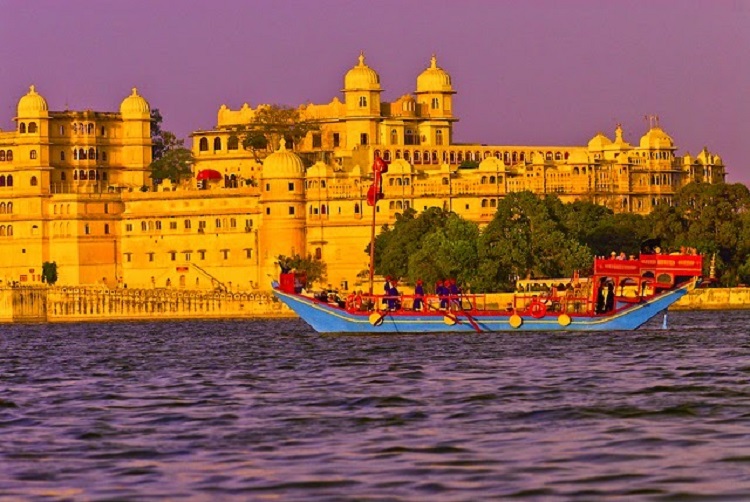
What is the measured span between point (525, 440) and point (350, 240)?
105 m

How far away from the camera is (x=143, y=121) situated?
153 m

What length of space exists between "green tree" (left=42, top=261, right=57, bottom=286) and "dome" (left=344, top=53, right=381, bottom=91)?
22828mm

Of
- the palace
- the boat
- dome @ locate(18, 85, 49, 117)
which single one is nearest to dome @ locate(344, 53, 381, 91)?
the palace

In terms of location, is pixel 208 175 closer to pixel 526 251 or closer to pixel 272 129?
pixel 272 129

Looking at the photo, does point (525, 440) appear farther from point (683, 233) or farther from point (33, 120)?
point (33, 120)

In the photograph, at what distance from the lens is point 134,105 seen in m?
153

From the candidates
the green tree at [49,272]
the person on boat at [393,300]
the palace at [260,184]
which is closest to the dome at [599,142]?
Answer: the palace at [260,184]

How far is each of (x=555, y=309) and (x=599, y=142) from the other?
76.6 metres

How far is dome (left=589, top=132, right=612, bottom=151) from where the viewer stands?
14975 cm

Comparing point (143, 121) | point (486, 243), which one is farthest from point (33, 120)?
point (486, 243)

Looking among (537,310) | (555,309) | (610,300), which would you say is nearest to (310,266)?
(555,309)

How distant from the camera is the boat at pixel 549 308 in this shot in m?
72.4

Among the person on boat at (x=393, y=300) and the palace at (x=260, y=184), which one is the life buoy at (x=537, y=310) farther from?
the palace at (x=260, y=184)

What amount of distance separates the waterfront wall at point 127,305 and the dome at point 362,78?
26154mm
